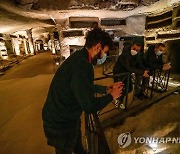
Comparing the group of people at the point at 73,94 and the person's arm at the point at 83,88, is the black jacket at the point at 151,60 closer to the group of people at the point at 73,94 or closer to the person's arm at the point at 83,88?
the group of people at the point at 73,94

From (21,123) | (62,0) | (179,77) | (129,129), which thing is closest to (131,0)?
(62,0)

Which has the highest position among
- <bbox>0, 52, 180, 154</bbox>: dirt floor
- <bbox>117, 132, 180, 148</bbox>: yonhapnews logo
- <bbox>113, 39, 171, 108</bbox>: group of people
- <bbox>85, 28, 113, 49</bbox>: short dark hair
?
<bbox>85, 28, 113, 49</bbox>: short dark hair

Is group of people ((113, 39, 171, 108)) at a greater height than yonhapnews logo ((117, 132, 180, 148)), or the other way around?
group of people ((113, 39, 171, 108))

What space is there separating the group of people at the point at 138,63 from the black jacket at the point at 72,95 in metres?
2.21

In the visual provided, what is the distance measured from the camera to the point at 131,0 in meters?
5.64

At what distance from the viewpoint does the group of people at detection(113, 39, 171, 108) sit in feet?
13.1

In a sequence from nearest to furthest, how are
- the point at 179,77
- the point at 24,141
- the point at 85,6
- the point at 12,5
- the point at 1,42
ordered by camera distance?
the point at 24,141 < the point at 12,5 < the point at 85,6 < the point at 179,77 < the point at 1,42

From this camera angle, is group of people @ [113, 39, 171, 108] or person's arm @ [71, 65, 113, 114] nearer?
person's arm @ [71, 65, 113, 114]

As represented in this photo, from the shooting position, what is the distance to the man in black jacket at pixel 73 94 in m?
1.55

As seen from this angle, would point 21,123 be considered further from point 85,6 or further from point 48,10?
point 85,6

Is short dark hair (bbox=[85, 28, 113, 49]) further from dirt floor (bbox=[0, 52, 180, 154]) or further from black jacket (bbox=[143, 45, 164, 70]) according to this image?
black jacket (bbox=[143, 45, 164, 70])

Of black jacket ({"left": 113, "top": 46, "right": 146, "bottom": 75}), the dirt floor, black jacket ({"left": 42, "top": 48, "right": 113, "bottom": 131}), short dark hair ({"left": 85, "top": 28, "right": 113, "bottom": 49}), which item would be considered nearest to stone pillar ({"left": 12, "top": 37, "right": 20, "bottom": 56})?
the dirt floor

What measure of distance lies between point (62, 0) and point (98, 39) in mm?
4893

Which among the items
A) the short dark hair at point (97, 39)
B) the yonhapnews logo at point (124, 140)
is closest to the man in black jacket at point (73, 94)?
the short dark hair at point (97, 39)
